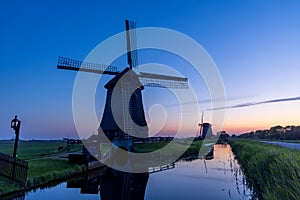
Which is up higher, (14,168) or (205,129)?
(205,129)

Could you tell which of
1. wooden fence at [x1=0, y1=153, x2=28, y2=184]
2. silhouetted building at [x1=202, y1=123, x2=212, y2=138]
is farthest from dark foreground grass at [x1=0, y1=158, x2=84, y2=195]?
silhouetted building at [x1=202, y1=123, x2=212, y2=138]

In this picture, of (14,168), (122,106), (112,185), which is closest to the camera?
(14,168)

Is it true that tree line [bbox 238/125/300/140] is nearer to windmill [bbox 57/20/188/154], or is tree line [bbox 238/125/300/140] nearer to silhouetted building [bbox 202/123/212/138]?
silhouetted building [bbox 202/123/212/138]

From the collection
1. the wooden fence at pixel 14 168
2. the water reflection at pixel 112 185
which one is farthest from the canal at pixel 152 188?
the wooden fence at pixel 14 168

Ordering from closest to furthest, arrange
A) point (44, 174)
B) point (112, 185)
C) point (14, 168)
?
point (14, 168), point (44, 174), point (112, 185)

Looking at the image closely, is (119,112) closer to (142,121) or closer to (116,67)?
(142,121)

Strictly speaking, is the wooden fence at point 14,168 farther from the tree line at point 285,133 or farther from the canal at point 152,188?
the tree line at point 285,133

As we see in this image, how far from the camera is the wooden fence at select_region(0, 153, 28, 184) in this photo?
11.3 metres

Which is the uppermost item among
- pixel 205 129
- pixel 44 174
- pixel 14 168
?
pixel 205 129

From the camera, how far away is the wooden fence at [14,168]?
37.1 feet

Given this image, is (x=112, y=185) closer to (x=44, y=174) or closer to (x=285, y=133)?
(x=44, y=174)

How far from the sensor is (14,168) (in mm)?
11492

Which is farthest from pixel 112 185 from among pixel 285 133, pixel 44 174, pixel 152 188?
pixel 285 133

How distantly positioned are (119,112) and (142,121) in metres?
3.08
